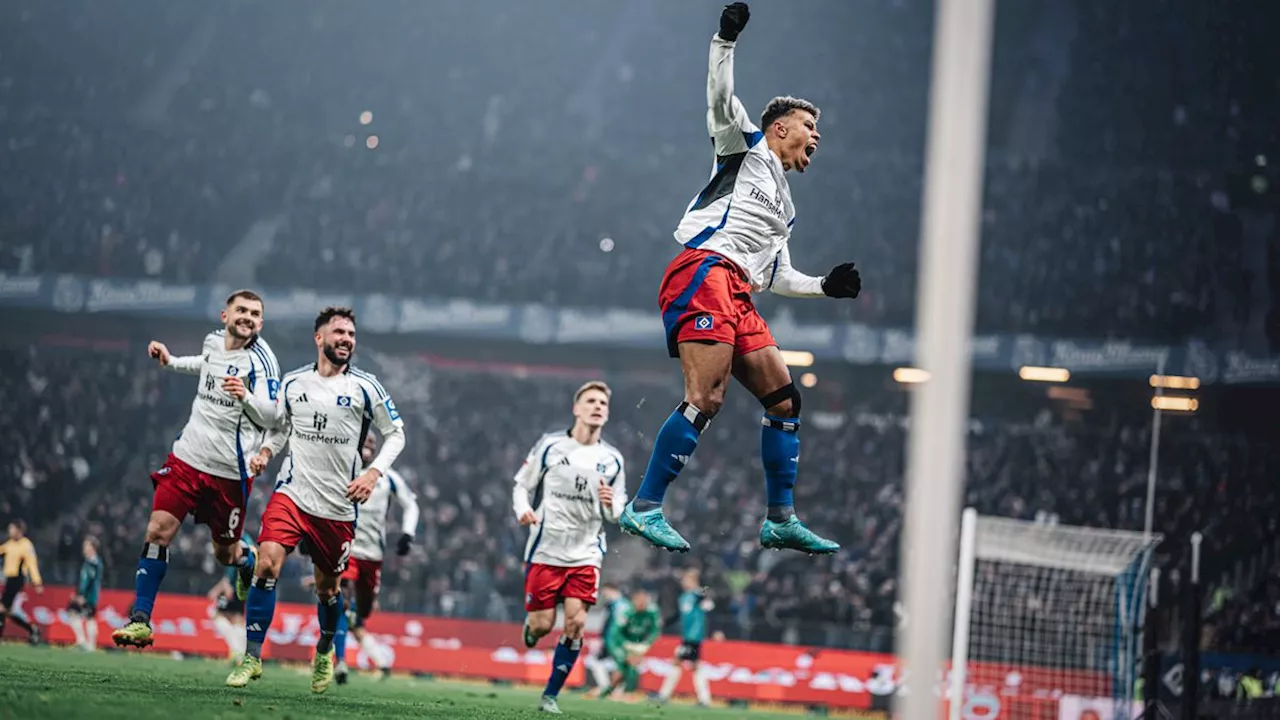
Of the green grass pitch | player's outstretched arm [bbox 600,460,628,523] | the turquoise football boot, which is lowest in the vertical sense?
the green grass pitch

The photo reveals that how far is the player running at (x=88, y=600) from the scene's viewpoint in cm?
1795

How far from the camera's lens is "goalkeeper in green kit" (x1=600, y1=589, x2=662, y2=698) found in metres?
17.1

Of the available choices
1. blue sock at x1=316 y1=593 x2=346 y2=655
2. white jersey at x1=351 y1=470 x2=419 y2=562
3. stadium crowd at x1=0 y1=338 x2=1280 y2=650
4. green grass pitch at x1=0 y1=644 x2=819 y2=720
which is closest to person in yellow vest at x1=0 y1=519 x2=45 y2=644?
stadium crowd at x1=0 y1=338 x2=1280 y2=650

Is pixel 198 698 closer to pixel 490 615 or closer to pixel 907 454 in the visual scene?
pixel 490 615

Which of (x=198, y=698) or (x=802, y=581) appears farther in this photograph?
(x=802, y=581)

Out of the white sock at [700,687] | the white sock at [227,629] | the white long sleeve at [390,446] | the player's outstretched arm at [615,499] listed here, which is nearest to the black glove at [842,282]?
the white long sleeve at [390,446]

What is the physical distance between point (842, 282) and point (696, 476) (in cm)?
2139

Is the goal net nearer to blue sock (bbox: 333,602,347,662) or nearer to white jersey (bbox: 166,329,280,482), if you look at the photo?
blue sock (bbox: 333,602,347,662)

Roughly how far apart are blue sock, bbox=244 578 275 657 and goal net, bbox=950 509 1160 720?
6.68m

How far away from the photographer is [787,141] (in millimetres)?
7031

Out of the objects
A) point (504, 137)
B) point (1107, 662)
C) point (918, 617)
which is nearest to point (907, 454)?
point (1107, 662)

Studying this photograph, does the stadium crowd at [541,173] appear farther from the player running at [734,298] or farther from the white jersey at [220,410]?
the player running at [734,298]

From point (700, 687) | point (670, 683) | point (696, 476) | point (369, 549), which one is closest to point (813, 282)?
point (369, 549)

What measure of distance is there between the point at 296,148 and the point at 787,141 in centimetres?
2714
